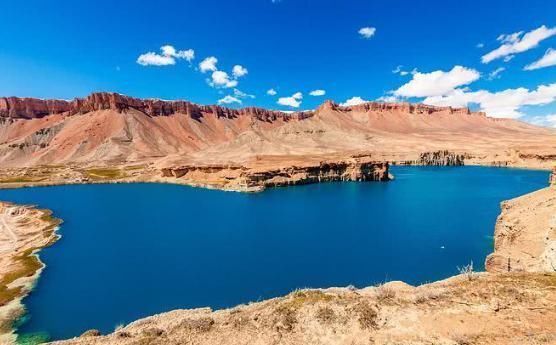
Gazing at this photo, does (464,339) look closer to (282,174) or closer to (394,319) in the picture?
(394,319)

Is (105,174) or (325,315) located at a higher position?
(325,315)

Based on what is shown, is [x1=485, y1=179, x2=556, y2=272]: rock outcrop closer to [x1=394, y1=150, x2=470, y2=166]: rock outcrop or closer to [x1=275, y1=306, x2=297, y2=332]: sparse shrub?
[x1=275, y1=306, x2=297, y2=332]: sparse shrub

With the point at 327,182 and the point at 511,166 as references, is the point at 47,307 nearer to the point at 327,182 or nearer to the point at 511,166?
the point at 327,182

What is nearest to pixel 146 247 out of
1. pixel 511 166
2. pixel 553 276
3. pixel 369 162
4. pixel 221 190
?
pixel 553 276

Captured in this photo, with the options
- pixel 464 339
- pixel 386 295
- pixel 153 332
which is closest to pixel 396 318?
pixel 386 295

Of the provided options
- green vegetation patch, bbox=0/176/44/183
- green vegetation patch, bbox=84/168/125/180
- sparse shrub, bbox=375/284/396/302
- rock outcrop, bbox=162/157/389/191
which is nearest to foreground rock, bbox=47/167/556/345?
sparse shrub, bbox=375/284/396/302

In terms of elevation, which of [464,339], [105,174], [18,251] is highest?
[464,339]

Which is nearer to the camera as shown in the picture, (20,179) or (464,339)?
(464,339)
